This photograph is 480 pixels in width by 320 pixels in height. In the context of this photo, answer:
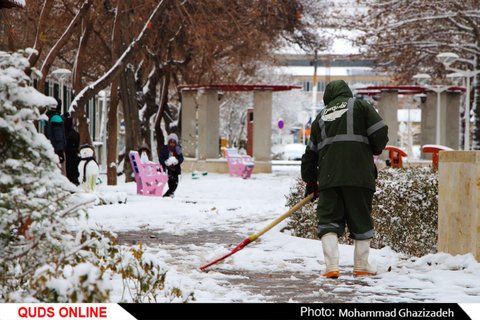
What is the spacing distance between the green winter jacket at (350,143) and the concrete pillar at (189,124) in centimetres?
2993

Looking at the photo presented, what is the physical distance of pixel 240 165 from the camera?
3378 centimetres

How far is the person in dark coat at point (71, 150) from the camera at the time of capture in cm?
2070

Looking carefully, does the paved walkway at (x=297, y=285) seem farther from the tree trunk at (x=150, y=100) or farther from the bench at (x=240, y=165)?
the tree trunk at (x=150, y=100)

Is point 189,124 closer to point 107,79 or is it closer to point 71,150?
point 107,79

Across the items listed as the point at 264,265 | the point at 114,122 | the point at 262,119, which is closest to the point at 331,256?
the point at 264,265

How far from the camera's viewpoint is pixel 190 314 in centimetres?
570

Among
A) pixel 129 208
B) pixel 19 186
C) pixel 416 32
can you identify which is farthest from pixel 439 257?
pixel 416 32

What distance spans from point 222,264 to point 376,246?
6.75 ft

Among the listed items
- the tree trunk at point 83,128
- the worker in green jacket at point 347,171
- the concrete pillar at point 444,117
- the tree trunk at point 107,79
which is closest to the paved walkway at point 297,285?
the worker in green jacket at point 347,171

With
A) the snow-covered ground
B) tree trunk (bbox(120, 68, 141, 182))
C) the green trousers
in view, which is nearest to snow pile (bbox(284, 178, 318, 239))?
the snow-covered ground

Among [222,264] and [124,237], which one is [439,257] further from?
[124,237]

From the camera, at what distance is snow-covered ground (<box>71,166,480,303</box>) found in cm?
771

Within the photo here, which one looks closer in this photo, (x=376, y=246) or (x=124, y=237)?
(x=376, y=246)

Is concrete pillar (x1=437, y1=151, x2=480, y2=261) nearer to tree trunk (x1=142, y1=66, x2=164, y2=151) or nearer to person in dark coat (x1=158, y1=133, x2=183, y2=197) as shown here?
person in dark coat (x1=158, y1=133, x2=183, y2=197)
